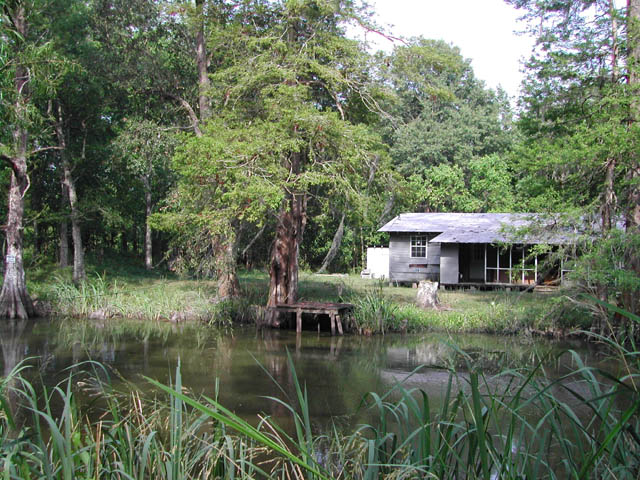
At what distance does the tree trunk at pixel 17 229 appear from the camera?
1756 centimetres

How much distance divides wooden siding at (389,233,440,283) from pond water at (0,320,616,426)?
1141 cm

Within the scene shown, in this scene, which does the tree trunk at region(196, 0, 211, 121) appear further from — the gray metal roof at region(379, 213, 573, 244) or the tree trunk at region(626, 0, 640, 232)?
the tree trunk at region(626, 0, 640, 232)

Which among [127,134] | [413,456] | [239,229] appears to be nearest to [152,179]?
[127,134]

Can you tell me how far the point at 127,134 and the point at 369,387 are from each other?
1411 centimetres

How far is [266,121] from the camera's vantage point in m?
16.2

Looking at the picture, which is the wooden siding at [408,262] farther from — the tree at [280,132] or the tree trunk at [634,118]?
the tree trunk at [634,118]

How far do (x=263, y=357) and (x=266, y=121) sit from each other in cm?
663

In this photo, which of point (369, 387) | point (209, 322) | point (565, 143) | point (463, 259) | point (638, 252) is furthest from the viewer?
point (463, 259)

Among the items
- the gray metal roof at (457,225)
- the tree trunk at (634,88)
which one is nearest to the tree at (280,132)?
the tree trunk at (634,88)

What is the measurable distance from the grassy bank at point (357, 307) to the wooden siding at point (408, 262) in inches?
174

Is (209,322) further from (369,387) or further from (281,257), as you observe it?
(369,387)

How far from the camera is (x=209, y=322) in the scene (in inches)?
688

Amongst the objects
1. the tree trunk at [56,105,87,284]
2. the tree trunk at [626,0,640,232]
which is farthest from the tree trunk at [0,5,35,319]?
the tree trunk at [626,0,640,232]

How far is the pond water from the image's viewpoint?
9.95 m
